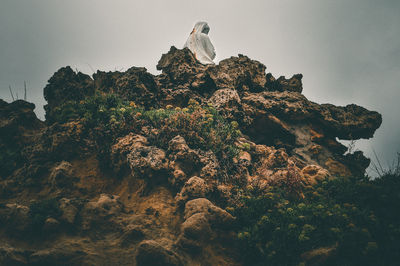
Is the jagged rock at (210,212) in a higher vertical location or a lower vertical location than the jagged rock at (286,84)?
lower

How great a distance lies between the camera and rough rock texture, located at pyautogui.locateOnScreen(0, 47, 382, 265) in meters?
4.12

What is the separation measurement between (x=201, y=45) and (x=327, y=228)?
12.3 meters

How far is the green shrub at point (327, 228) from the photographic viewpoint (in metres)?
3.92

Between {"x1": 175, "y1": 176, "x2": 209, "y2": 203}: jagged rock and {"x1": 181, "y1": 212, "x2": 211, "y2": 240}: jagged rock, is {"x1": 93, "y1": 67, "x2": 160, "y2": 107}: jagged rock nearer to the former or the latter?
{"x1": 175, "y1": 176, "x2": 209, "y2": 203}: jagged rock

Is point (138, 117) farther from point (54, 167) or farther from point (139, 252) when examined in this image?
point (139, 252)

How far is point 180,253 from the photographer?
402 cm

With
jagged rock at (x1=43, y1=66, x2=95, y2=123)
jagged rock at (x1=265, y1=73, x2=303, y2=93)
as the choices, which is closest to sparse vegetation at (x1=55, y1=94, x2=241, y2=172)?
jagged rock at (x1=43, y1=66, x2=95, y2=123)

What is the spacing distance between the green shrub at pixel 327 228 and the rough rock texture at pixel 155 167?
1.22 ft

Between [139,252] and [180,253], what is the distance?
2.66 feet

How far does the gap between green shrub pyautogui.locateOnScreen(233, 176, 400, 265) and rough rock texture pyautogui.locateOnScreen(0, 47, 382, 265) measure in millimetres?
372

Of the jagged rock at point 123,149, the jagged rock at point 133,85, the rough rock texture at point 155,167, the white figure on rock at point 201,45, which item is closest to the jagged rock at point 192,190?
the rough rock texture at point 155,167

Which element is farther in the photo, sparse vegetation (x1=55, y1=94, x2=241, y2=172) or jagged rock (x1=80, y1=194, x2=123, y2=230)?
sparse vegetation (x1=55, y1=94, x2=241, y2=172)

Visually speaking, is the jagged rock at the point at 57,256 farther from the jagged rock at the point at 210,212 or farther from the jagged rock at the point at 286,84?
the jagged rock at the point at 286,84

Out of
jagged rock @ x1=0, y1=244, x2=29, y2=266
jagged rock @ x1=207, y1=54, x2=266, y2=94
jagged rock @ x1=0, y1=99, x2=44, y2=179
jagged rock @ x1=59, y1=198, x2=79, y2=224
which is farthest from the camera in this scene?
jagged rock @ x1=207, y1=54, x2=266, y2=94
